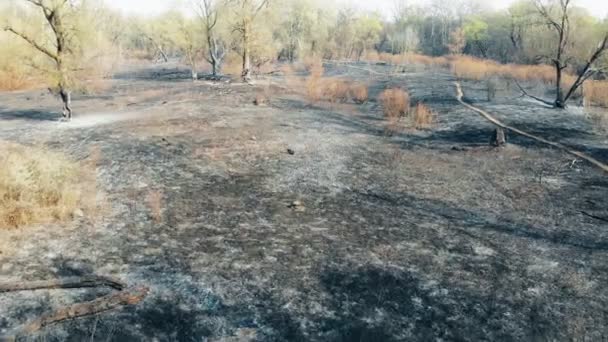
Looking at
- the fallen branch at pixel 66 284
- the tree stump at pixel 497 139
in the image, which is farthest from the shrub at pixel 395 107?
the fallen branch at pixel 66 284

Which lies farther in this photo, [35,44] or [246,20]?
[246,20]

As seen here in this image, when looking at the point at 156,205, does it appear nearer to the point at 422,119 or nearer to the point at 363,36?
the point at 422,119

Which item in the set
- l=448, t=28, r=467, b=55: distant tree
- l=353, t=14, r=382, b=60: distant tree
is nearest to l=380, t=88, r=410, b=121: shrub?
l=353, t=14, r=382, b=60: distant tree

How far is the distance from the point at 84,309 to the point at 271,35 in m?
27.8

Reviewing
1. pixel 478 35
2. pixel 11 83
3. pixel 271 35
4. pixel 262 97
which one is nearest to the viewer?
pixel 262 97

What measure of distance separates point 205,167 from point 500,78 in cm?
2462

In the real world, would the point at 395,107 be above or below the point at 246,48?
below

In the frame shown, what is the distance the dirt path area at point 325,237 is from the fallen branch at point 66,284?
0.13 m

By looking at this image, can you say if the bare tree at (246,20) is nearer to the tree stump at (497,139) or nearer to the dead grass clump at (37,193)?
the tree stump at (497,139)

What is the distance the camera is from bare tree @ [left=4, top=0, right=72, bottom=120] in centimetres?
1414

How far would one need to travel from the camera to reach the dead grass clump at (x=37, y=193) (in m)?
7.57

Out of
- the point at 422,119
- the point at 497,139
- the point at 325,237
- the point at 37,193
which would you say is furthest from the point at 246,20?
the point at 325,237

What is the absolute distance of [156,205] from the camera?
8805 mm

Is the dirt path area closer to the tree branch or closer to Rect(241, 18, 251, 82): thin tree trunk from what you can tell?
the tree branch
